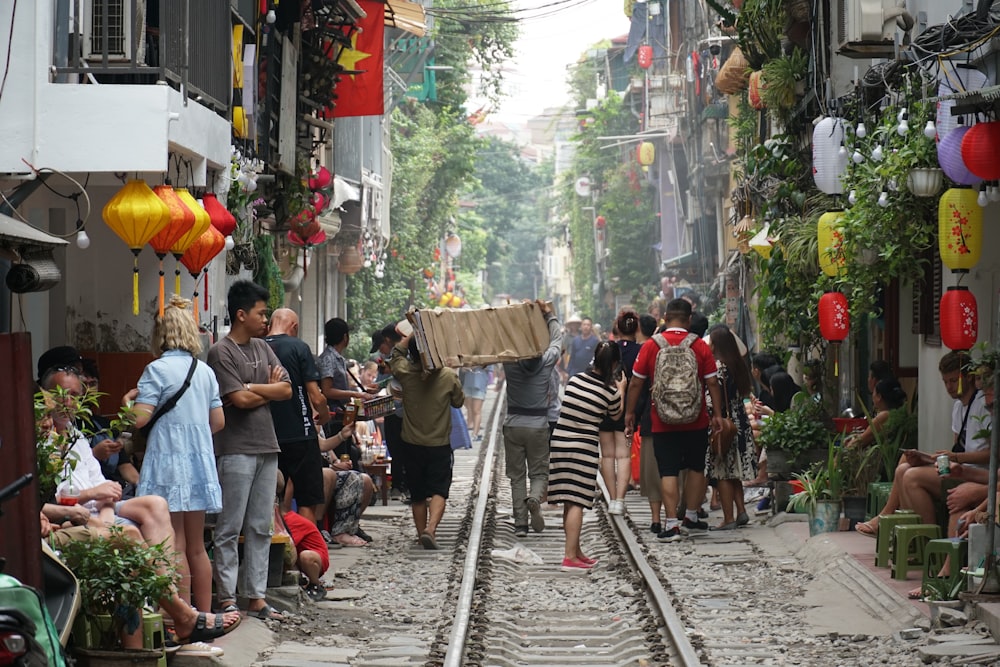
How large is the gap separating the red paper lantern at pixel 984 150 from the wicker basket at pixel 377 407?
613 centimetres

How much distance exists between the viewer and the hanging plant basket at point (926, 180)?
11.6 metres

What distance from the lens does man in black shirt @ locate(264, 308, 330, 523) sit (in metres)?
11.3

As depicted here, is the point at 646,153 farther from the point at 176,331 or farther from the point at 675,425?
the point at 176,331

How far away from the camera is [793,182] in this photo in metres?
17.3

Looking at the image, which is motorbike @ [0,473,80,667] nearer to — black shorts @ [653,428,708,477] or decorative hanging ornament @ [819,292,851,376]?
black shorts @ [653,428,708,477]

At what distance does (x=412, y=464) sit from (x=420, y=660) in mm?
4749

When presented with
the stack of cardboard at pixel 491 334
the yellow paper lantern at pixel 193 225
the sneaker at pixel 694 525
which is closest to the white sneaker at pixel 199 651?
the yellow paper lantern at pixel 193 225

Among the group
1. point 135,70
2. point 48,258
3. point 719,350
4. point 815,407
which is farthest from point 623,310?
point 48,258

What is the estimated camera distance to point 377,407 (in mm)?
14328

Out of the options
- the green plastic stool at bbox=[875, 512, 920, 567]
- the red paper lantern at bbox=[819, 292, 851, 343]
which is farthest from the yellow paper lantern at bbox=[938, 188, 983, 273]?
the red paper lantern at bbox=[819, 292, 851, 343]

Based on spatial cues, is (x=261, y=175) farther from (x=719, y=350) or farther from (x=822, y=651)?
(x=822, y=651)

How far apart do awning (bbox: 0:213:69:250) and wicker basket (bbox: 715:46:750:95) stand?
43.1 feet

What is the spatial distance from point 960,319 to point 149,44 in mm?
6735

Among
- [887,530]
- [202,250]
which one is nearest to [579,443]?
[887,530]
